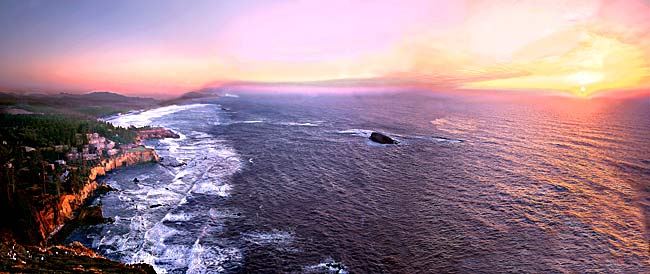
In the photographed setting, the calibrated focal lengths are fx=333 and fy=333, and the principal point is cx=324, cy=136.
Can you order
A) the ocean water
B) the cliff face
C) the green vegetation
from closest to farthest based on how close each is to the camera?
1. the ocean water
2. the cliff face
3. the green vegetation

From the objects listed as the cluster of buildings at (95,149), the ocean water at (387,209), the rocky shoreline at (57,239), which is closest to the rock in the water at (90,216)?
the rocky shoreline at (57,239)

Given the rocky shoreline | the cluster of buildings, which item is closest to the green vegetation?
the rocky shoreline

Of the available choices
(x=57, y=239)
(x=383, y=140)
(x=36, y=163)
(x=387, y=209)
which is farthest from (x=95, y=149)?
(x=383, y=140)

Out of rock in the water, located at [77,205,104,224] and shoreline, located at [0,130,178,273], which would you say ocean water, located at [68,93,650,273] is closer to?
rock in the water, located at [77,205,104,224]

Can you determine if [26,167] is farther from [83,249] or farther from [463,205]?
[463,205]

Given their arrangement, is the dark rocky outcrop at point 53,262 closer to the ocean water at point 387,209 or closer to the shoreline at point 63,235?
the shoreline at point 63,235

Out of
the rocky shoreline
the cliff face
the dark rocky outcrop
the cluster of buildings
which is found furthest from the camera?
the cluster of buildings
